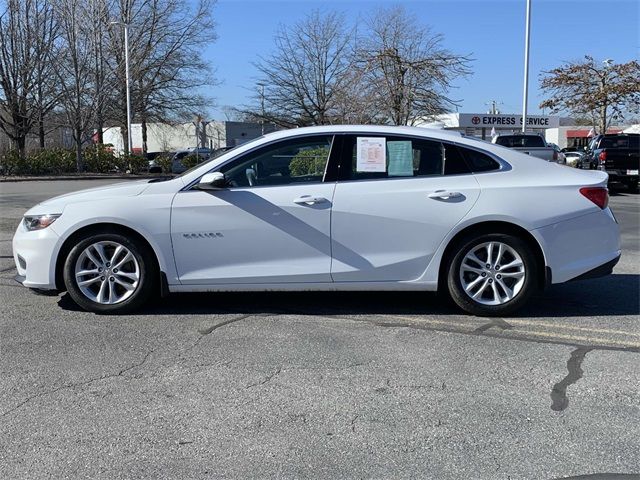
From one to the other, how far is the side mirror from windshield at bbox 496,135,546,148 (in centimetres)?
1662

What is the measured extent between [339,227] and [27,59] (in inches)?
1253

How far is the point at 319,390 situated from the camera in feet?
12.8

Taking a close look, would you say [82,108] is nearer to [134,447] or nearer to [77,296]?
[77,296]

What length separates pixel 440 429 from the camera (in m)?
3.39

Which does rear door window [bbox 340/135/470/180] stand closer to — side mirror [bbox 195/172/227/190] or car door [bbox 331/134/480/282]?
car door [bbox 331/134/480/282]

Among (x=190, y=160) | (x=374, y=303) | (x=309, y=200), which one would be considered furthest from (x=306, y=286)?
(x=190, y=160)

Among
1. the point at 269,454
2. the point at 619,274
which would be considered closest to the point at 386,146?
the point at 269,454

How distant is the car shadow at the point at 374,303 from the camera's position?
18.3 feet

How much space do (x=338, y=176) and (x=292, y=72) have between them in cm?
2792

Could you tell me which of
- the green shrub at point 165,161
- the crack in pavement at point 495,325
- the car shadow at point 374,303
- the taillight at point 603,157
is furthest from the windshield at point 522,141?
the green shrub at point 165,161

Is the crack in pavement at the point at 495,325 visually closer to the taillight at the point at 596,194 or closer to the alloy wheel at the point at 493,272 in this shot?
the alloy wheel at the point at 493,272

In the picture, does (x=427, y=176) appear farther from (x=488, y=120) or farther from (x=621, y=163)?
(x=488, y=120)

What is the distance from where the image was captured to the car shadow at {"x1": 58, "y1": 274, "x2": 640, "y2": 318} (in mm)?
5574

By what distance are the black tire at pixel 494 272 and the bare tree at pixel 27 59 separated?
3106 cm
